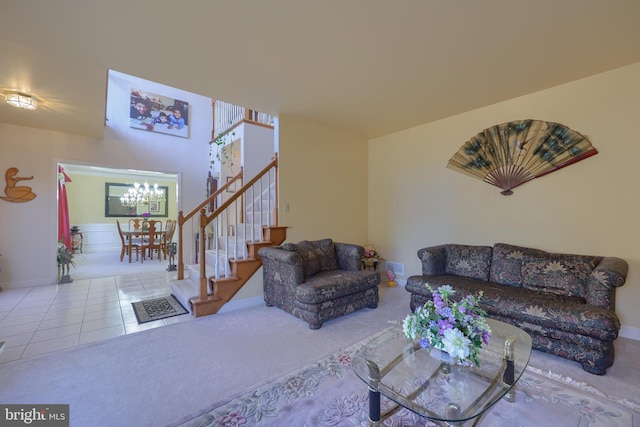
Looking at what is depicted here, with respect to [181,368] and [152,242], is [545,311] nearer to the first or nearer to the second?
[181,368]

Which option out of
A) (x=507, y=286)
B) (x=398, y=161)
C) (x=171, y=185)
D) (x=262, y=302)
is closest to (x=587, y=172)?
(x=507, y=286)

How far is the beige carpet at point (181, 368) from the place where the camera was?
5.37 ft

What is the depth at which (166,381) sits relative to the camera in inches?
73.1

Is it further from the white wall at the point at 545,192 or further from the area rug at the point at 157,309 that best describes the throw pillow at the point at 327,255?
the area rug at the point at 157,309

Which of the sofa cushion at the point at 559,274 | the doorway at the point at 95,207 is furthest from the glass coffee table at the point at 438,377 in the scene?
the doorway at the point at 95,207

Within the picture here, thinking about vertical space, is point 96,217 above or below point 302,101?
below

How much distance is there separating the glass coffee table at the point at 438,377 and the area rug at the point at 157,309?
2.57 metres

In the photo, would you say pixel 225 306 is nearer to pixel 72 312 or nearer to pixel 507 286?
pixel 72 312

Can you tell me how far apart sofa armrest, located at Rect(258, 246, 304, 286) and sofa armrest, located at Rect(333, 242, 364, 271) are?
0.81 metres

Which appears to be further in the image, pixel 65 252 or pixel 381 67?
pixel 65 252

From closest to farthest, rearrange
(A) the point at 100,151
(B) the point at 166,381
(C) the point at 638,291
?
(B) the point at 166,381 → (C) the point at 638,291 → (A) the point at 100,151

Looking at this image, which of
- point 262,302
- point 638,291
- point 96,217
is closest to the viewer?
point 638,291

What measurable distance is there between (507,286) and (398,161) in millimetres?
2449

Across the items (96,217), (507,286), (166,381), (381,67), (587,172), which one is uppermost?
(381,67)
